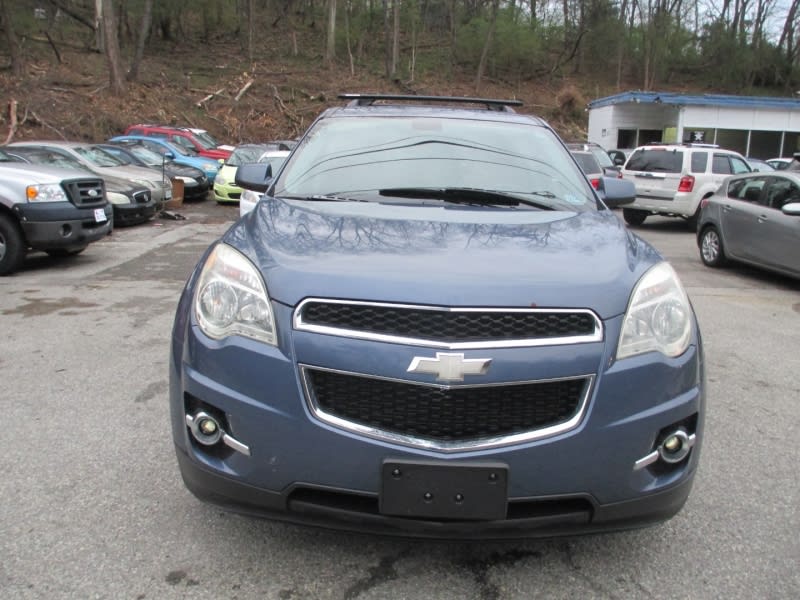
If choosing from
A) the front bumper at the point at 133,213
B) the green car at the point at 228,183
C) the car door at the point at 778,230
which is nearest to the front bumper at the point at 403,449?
the car door at the point at 778,230

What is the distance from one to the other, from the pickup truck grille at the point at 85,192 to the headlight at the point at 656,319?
25.3 feet

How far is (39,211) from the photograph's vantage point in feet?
26.1

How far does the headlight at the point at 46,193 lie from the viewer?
7.94 metres

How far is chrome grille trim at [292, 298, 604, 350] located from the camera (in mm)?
2129

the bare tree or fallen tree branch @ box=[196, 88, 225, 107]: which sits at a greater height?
the bare tree

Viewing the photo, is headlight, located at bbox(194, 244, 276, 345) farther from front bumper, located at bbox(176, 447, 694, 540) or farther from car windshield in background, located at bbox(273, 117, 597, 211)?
car windshield in background, located at bbox(273, 117, 597, 211)

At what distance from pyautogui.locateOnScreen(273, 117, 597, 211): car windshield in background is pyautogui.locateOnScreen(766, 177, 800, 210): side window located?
240 inches

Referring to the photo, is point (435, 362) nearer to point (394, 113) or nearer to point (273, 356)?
point (273, 356)

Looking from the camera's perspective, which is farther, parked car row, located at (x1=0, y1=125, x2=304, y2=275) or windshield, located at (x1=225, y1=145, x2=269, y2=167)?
windshield, located at (x1=225, y1=145, x2=269, y2=167)

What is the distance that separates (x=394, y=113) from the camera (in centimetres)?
407

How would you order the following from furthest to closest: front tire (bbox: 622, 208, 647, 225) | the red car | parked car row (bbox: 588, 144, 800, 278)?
1. the red car
2. front tire (bbox: 622, 208, 647, 225)
3. parked car row (bbox: 588, 144, 800, 278)

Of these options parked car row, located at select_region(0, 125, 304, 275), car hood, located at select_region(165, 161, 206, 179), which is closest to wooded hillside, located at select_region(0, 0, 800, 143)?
parked car row, located at select_region(0, 125, 304, 275)

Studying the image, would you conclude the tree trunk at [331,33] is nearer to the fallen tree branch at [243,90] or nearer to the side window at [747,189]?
the fallen tree branch at [243,90]

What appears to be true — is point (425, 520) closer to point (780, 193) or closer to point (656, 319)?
point (656, 319)
